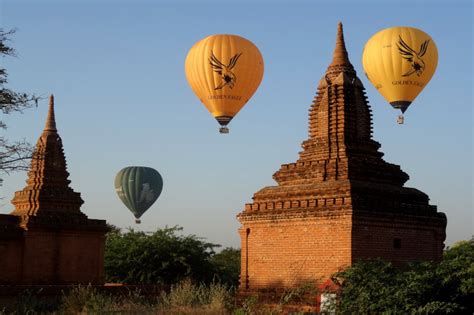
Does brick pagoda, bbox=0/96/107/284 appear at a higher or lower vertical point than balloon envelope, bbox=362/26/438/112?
lower

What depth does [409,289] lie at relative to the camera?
801 inches

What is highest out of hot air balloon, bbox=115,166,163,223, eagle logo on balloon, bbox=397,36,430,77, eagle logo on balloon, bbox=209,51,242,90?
eagle logo on balloon, bbox=397,36,430,77

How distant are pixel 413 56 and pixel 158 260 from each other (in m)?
17.6

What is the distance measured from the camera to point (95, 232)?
1511 inches

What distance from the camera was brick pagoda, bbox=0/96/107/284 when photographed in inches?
1414

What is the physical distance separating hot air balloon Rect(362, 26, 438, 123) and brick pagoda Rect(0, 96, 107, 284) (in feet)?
47.4

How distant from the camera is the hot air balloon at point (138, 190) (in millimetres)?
59062

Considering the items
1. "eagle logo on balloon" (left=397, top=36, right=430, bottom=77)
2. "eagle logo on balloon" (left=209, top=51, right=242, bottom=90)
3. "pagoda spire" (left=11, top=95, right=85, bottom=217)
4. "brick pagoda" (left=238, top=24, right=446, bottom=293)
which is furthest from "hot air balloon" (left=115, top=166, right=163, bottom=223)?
"brick pagoda" (left=238, top=24, right=446, bottom=293)

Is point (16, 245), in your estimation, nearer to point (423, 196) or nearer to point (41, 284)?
point (41, 284)

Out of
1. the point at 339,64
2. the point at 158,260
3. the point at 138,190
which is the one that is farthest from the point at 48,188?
the point at 138,190

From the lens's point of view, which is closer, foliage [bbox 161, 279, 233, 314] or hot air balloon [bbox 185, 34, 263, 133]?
foliage [bbox 161, 279, 233, 314]

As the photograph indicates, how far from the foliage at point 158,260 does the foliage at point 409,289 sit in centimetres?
2116

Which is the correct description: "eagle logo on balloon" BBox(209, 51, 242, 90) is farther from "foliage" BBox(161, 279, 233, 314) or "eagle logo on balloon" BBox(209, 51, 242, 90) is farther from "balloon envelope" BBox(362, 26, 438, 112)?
"foliage" BBox(161, 279, 233, 314)

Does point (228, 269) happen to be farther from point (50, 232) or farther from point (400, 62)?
point (400, 62)
